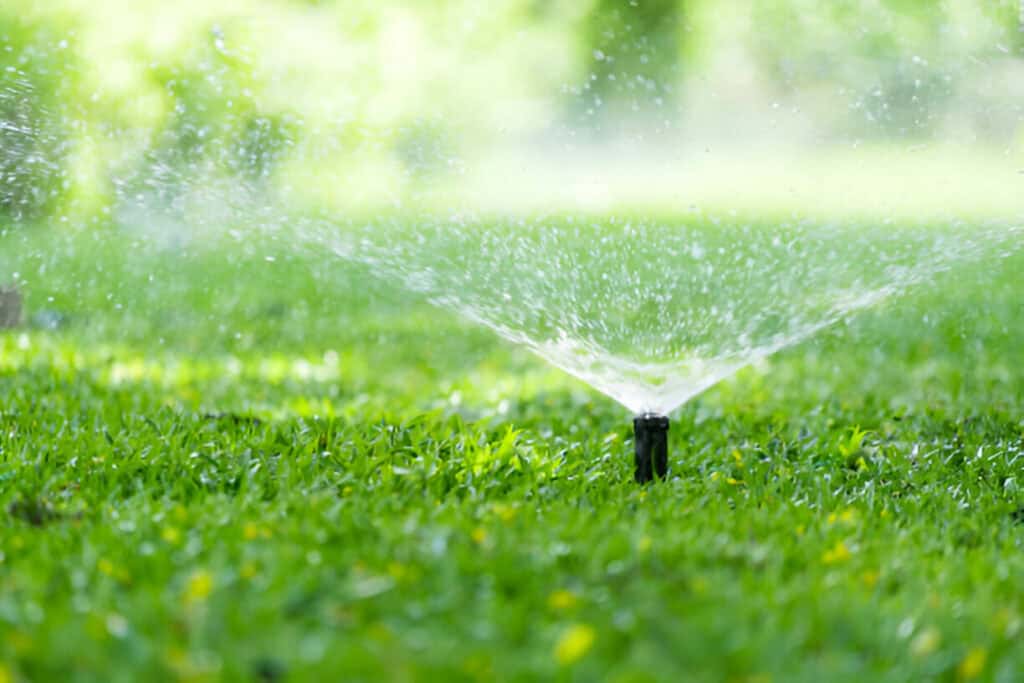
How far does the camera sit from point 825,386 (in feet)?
20.2

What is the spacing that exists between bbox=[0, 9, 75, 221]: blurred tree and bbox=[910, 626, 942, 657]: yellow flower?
9.73 metres

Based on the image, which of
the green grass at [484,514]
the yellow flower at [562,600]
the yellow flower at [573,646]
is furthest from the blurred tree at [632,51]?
the yellow flower at [573,646]

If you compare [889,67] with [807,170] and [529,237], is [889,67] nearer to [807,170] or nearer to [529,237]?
[807,170]

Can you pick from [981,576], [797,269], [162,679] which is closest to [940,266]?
[797,269]

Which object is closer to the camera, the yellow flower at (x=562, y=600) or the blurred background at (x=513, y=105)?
the yellow flower at (x=562, y=600)

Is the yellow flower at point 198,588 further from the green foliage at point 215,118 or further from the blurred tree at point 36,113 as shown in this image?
the green foliage at point 215,118

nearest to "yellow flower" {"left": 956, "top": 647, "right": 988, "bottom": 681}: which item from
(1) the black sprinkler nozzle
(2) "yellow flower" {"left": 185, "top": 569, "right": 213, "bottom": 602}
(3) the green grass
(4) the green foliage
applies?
(3) the green grass

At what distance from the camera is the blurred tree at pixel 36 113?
11.0m

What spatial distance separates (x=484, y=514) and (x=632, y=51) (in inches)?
280

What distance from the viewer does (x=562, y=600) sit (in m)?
2.44

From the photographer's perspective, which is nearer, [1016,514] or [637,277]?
[1016,514]

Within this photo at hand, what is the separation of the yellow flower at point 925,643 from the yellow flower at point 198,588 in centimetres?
129

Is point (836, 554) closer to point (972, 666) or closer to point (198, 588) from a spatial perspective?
point (972, 666)

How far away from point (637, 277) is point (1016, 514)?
62.4 inches
